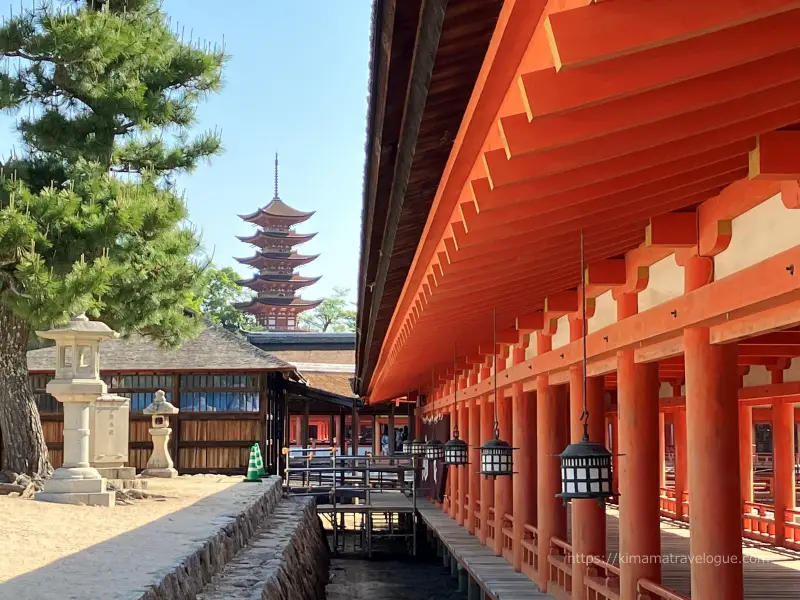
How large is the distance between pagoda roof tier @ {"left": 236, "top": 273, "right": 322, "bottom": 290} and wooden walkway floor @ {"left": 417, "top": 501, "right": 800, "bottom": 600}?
4461 cm

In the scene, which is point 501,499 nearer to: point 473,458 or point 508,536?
point 508,536

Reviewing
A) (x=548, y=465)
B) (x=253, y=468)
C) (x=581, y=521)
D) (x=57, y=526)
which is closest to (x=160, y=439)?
(x=253, y=468)

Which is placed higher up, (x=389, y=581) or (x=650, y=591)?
(x=650, y=591)

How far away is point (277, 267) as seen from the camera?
59.5 metres

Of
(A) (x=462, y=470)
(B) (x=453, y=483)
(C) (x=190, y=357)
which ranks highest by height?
(C) (x=190, y=357)

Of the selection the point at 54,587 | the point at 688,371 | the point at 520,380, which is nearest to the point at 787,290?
the point at 688,371

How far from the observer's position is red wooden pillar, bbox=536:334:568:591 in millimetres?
9539

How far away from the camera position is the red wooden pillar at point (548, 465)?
9539mm

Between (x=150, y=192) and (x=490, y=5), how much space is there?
13227 millimetres

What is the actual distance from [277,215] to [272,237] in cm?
138

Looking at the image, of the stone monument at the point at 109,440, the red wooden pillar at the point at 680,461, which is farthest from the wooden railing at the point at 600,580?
the stone monument at the point at 109,440

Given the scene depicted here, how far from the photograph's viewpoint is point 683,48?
7.79 ft

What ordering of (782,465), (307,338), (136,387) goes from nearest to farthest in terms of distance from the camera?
(782,465)
(136,387)
(307,338)

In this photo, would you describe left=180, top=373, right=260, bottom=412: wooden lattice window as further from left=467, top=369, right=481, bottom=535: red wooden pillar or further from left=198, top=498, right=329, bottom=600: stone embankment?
left=467, top=369, right=481, bottom=535: red wooden pillar
